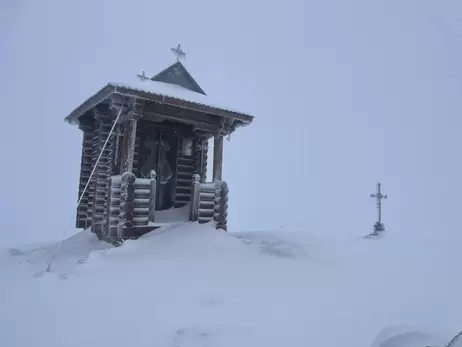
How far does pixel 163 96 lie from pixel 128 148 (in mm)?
1602

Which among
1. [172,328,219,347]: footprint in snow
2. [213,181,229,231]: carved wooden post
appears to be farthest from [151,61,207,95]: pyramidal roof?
[172,328,219,347]: footprint in snow

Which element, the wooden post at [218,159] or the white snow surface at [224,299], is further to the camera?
the wooden post at [218,159]

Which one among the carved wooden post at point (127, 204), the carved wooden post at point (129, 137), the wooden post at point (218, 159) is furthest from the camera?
the wooden post at point (218, 159)

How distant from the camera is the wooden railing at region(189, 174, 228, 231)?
31.4 ft

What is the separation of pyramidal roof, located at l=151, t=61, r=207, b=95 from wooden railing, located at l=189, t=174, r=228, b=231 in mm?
3186

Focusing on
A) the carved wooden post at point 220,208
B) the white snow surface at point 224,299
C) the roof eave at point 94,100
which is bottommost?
the white snow surface at point 224,299

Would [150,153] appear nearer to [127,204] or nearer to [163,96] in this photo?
[163,96]

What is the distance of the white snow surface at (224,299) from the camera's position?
3916 mm

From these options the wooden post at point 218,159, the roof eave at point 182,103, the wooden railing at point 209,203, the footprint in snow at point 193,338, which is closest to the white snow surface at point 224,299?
the footprint in snow at point 193,338

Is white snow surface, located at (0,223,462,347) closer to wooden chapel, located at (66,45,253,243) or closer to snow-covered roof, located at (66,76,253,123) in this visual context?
wooden chapel, located at (66,45,253,243)

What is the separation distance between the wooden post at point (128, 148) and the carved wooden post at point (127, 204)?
294 mm

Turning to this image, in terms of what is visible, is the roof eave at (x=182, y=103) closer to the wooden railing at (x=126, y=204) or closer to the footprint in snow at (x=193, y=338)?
A: the wooden railing at (x=126, y=204)

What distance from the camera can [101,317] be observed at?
4172 millimetres

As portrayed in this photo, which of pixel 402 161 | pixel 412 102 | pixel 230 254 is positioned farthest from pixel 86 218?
pixel 412 102
